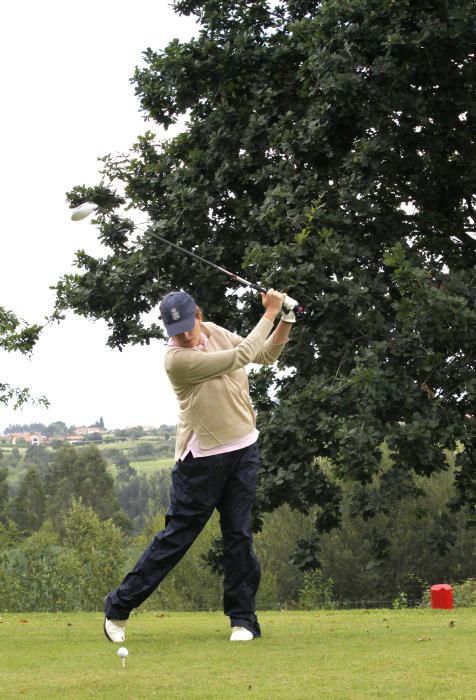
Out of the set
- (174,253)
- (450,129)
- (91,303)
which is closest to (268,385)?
(174,253)

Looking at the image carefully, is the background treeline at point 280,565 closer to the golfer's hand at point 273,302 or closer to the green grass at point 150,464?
the golfer's hand at point 273,302

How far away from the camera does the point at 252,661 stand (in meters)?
5.77

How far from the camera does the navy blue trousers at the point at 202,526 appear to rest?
21.8 ft

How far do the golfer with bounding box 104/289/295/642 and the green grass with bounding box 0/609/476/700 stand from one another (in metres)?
0.35

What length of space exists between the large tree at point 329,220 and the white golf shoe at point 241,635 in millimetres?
5029

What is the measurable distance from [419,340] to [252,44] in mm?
5838

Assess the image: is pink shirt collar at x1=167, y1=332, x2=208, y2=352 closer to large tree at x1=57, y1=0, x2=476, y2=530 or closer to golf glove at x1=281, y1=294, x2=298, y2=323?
golf glove at x1=281, y1=294, x2=298, y2=323

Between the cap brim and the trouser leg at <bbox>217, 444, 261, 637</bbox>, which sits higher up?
the cap brim

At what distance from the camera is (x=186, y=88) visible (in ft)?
52.4

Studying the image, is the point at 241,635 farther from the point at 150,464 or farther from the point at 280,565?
the point at 150,464

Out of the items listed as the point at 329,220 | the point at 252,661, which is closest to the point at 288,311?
the point at 252,661

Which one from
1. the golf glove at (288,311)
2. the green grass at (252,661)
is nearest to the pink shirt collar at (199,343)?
the golf glove at (288,311)

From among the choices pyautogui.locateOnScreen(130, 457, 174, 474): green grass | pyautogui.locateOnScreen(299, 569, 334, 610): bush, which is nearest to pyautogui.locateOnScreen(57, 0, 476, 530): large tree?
pyautogui.locateOnScreen(299, 569, 334, 610): bush

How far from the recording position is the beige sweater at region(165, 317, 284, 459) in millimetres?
6383
